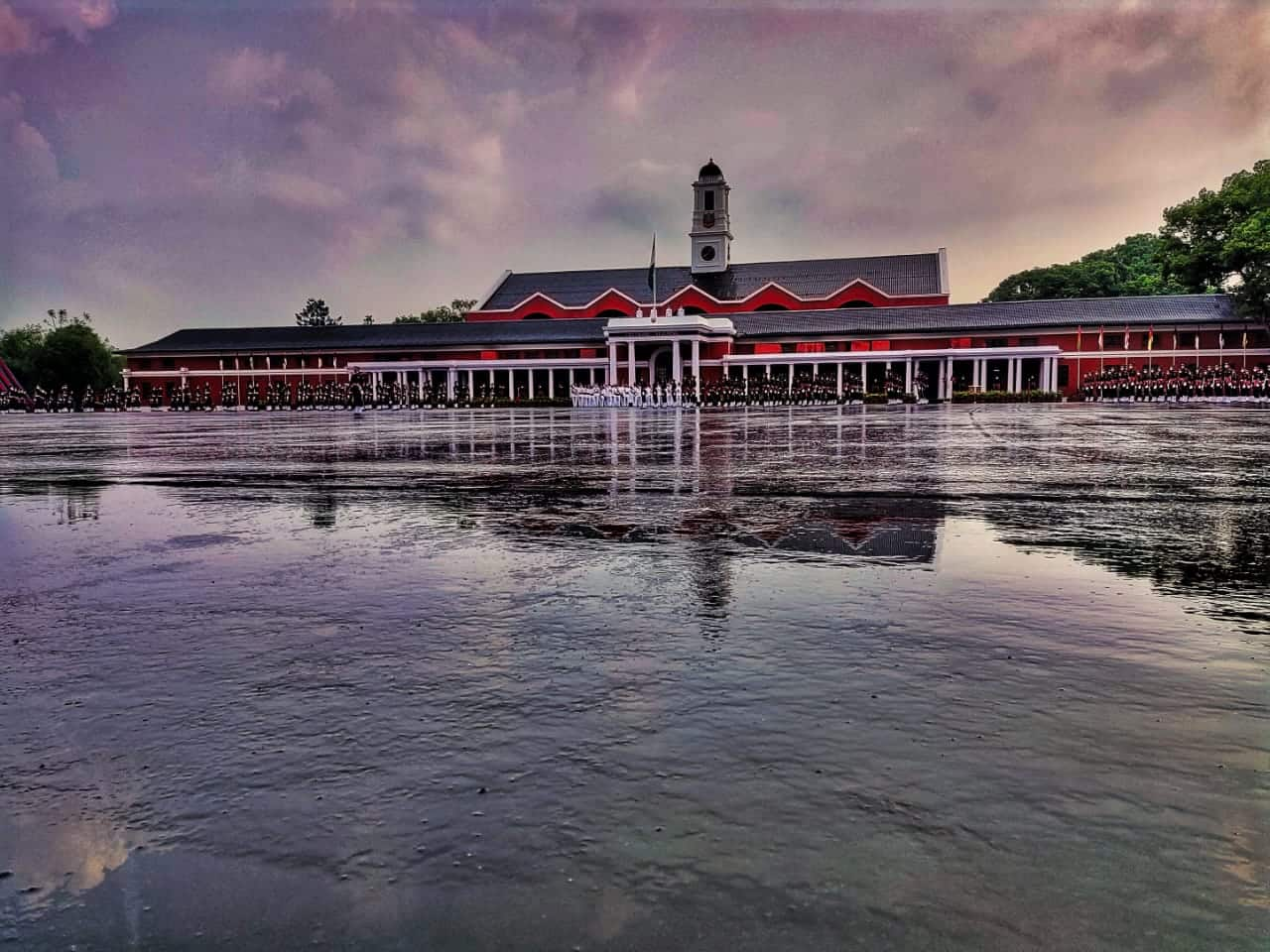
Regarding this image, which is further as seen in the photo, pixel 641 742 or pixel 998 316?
pixel 998 316

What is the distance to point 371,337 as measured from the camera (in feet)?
238

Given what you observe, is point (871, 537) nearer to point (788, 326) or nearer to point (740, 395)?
point (740, 395)

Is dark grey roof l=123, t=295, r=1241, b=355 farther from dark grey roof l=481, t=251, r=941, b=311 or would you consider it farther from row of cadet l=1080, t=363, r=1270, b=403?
row of cadet l=1080, t=363, r=1270, b=403

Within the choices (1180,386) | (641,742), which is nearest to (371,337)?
(1180,386)

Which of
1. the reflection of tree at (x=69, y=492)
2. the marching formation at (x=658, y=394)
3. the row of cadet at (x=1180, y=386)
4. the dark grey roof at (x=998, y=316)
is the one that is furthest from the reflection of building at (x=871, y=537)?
the dark grey roof at (x=998, y=316)

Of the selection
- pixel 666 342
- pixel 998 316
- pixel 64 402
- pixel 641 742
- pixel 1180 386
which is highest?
pixel 998 316

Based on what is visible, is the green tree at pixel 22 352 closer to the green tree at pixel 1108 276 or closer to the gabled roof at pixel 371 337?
the gabled roof at pixel 371 337

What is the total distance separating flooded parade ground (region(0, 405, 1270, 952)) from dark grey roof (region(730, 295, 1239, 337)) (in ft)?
196

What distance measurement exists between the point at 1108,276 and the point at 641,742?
91.0 metres

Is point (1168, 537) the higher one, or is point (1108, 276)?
point (1108, 276)

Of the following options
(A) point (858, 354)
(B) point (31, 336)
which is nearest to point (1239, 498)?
(A) point (858, 354)

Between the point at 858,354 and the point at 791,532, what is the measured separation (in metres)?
59.8

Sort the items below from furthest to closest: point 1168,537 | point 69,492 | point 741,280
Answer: point 741,280
point 69,492
point 1168,537

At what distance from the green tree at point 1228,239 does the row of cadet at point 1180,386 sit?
16.5 feet
